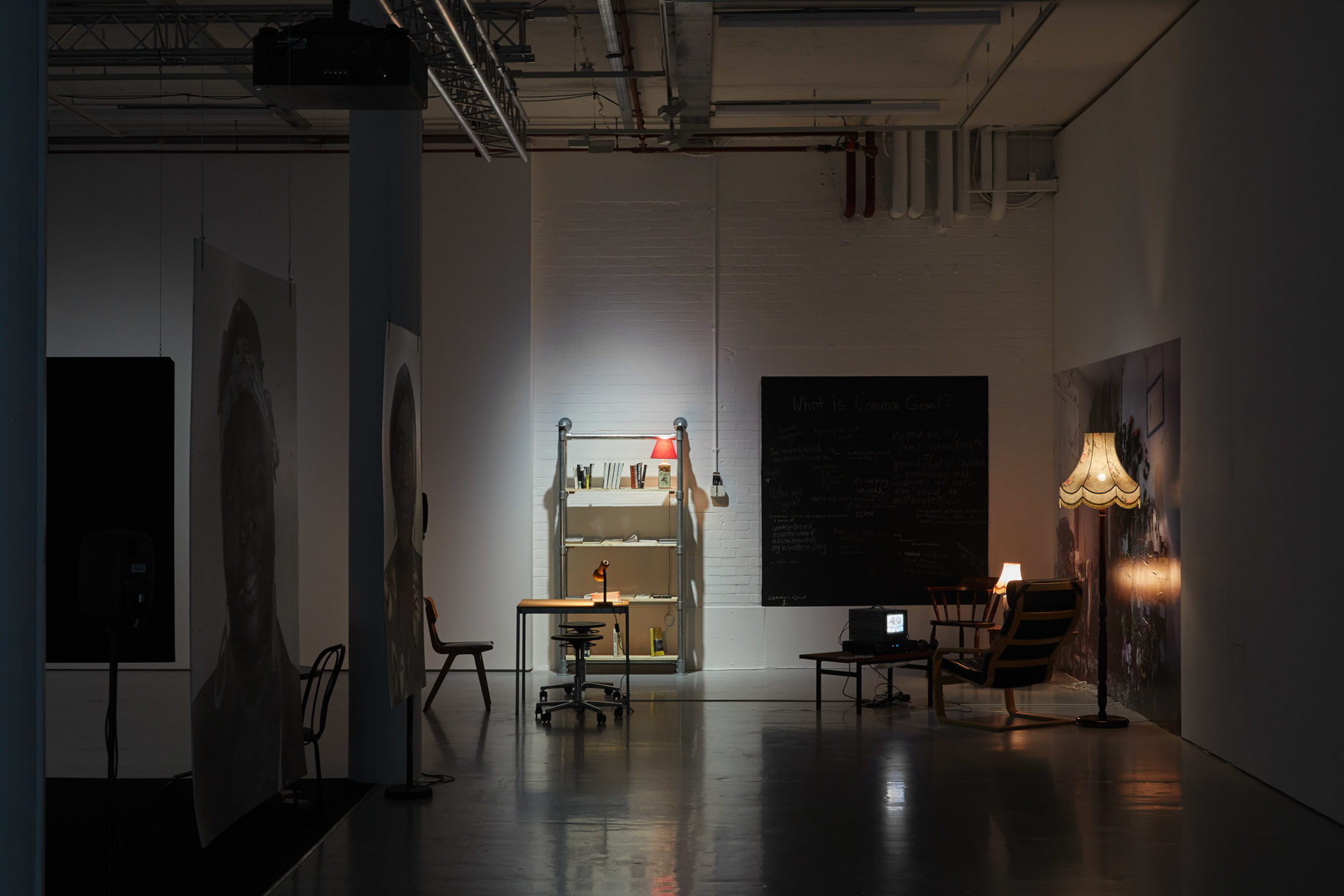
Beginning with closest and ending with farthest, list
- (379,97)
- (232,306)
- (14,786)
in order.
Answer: (14,786) → (232,306) → (379,97)

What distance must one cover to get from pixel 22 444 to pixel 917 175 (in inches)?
373

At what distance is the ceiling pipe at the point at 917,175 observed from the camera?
10.1 m

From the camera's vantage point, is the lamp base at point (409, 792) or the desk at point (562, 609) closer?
the lamp base at point (409, 792)

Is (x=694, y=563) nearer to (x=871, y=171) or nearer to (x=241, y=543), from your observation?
(x=871, y=171)

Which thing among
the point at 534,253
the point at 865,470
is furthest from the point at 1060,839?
the point at 534,253

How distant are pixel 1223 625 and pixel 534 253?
6.37 metres

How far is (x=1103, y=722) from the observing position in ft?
24.2

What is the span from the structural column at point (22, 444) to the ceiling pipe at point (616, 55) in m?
5.19

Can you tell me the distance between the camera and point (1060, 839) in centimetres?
499

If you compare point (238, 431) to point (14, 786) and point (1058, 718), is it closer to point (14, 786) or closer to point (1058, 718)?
point (14, 786)

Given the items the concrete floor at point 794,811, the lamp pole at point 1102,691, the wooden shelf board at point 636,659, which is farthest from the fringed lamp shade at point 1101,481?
the wooden shelf board at point 636,659

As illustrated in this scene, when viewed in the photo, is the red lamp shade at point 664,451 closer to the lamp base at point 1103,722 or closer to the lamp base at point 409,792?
the lamp base at point 1103,722

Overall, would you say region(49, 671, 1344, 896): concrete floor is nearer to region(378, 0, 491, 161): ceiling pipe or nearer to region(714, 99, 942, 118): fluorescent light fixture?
region(378, 0, 491, 161): ceiling pipe

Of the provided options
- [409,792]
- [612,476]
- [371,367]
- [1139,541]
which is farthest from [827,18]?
[409,792]
